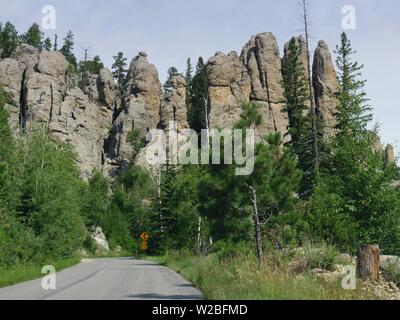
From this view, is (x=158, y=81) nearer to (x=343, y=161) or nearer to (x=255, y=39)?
(x=255, y=39)

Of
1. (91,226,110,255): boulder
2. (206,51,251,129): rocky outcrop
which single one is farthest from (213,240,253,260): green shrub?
(206,51,251,129): rocky outcrop

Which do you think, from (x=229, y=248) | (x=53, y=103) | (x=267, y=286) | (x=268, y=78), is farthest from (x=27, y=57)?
(x=267, y=286)

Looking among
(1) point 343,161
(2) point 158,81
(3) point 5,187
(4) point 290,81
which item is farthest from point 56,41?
(1) point 343,161

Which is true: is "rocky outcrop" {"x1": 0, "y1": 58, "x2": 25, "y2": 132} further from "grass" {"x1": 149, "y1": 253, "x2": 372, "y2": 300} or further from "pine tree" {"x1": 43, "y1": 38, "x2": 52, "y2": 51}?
"grass" {"x1": 149, "y1": 253, "x2": 372, "y2": 300}

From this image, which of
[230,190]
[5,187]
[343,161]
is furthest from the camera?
[5,187]

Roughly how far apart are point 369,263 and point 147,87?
77.7 m

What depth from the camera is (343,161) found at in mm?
22656

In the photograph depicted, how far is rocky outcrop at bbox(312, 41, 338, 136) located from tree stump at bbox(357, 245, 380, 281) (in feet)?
229

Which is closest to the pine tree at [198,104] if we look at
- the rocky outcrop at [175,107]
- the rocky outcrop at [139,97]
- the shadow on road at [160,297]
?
the rocky outcrop at [139,97]

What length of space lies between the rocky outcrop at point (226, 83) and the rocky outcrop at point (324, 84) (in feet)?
36.7

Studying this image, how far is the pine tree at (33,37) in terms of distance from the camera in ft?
332

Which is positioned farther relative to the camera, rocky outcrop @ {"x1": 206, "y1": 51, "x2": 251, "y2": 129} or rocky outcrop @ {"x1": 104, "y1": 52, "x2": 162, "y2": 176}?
rocky outcrop @ {"x1": 104, "y1": 52, "x2": 162, "y2": 176}

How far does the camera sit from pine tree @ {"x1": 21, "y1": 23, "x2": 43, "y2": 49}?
101312 mm
